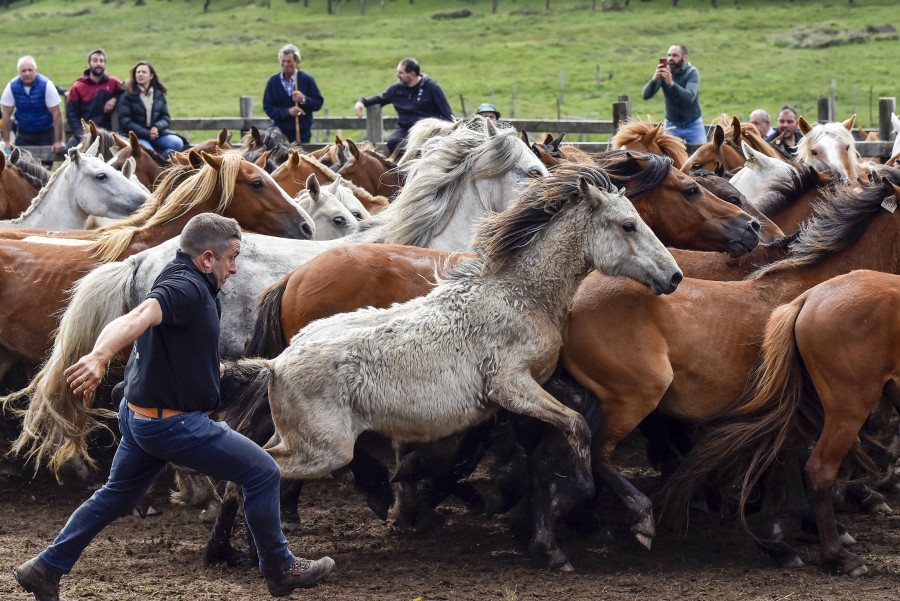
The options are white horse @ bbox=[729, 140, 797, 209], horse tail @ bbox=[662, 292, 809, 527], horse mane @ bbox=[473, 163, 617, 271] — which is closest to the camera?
horse mane @ bbox=[473, 163, 617, 271]

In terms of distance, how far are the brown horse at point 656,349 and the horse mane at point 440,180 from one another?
1.53 metres

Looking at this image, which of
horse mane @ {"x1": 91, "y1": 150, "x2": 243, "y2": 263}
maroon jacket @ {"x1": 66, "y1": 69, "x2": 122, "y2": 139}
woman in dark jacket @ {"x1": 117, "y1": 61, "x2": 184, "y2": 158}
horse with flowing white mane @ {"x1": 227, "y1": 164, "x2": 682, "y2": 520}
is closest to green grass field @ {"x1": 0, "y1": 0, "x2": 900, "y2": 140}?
maroon jacket @ {"x1": 66, "y1": 69, "x2": 122, "y2": 139}

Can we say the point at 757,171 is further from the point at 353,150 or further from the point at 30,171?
the point at 30,171

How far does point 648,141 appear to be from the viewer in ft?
31.1

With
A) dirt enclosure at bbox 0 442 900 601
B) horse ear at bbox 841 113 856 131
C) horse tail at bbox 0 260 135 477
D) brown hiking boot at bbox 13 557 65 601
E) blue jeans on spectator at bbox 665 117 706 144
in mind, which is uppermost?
horse ear at bbox 841 113 856 131

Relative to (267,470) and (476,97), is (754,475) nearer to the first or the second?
(267,470)

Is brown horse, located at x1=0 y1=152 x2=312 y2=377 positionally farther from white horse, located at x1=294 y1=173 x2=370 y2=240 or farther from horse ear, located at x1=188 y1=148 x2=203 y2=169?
white horse, located at x1=294 y1=173 x2=370 y2=240

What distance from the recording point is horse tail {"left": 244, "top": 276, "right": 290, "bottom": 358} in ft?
19.5

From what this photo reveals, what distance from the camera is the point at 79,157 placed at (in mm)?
8742

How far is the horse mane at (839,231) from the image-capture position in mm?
6121

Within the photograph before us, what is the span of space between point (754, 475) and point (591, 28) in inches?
2270

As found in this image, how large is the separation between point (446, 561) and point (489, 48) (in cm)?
5297

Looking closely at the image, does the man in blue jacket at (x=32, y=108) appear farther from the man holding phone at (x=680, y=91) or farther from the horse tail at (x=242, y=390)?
the horse tail at (x=242, y=390)

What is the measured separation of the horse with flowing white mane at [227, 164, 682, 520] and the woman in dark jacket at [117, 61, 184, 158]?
346 inches
